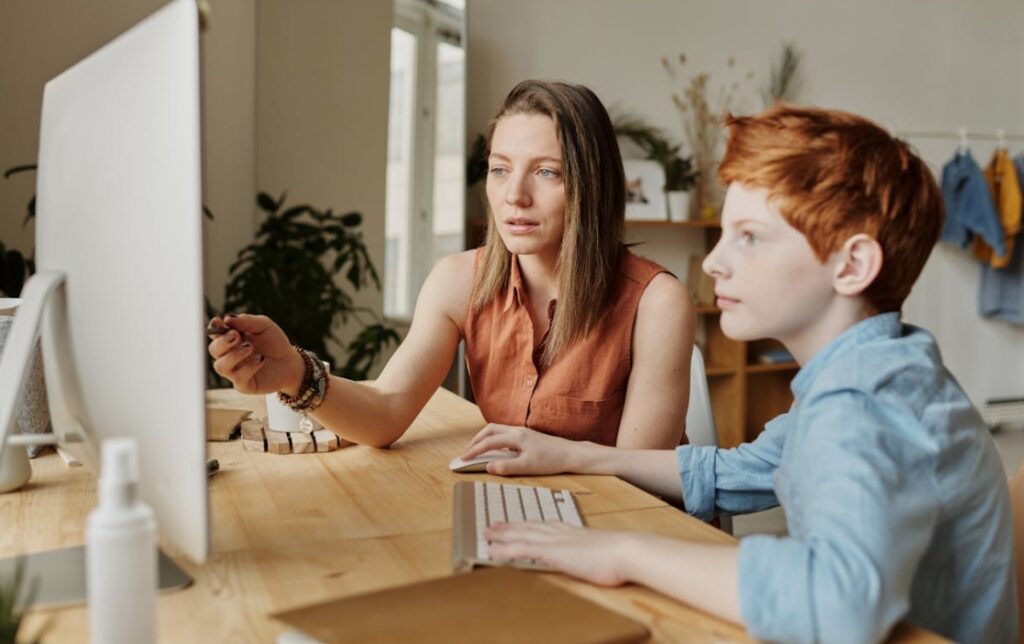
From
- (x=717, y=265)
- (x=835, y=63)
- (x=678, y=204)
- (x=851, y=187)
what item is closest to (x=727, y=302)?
(x=717, y=265)

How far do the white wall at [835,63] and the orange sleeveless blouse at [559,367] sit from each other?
8.69ft

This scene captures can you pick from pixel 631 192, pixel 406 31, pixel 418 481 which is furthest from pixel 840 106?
pixel 418 481

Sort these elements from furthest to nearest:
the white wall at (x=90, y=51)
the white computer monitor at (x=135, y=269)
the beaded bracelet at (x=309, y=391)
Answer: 1. the white wall at (x=90, y=51)
2. the beaded bracelet at (x=309, y=391)
3. the white computer monitor at (x=135, y=269)

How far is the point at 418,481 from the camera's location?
133 cm

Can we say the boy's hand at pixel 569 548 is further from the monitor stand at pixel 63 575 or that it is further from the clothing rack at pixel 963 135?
the clothing rack at pixel 963 135

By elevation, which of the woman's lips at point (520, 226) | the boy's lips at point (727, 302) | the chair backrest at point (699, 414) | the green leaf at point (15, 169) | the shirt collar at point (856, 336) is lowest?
the chair backrest at point (699, 414)

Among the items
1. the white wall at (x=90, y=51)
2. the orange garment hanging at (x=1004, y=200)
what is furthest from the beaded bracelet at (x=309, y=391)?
the orange garment hanging at (x=1004, y=200)

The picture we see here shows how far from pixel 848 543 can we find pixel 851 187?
1.23 ft

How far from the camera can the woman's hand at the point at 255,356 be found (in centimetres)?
136

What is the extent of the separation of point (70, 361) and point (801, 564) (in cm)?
73

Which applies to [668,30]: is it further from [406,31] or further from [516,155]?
[516,155]

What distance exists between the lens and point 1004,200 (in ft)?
17.6

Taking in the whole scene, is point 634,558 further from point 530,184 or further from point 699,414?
point 699,414

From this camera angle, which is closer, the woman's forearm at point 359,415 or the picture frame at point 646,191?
the woman's forearm at point 359,415
